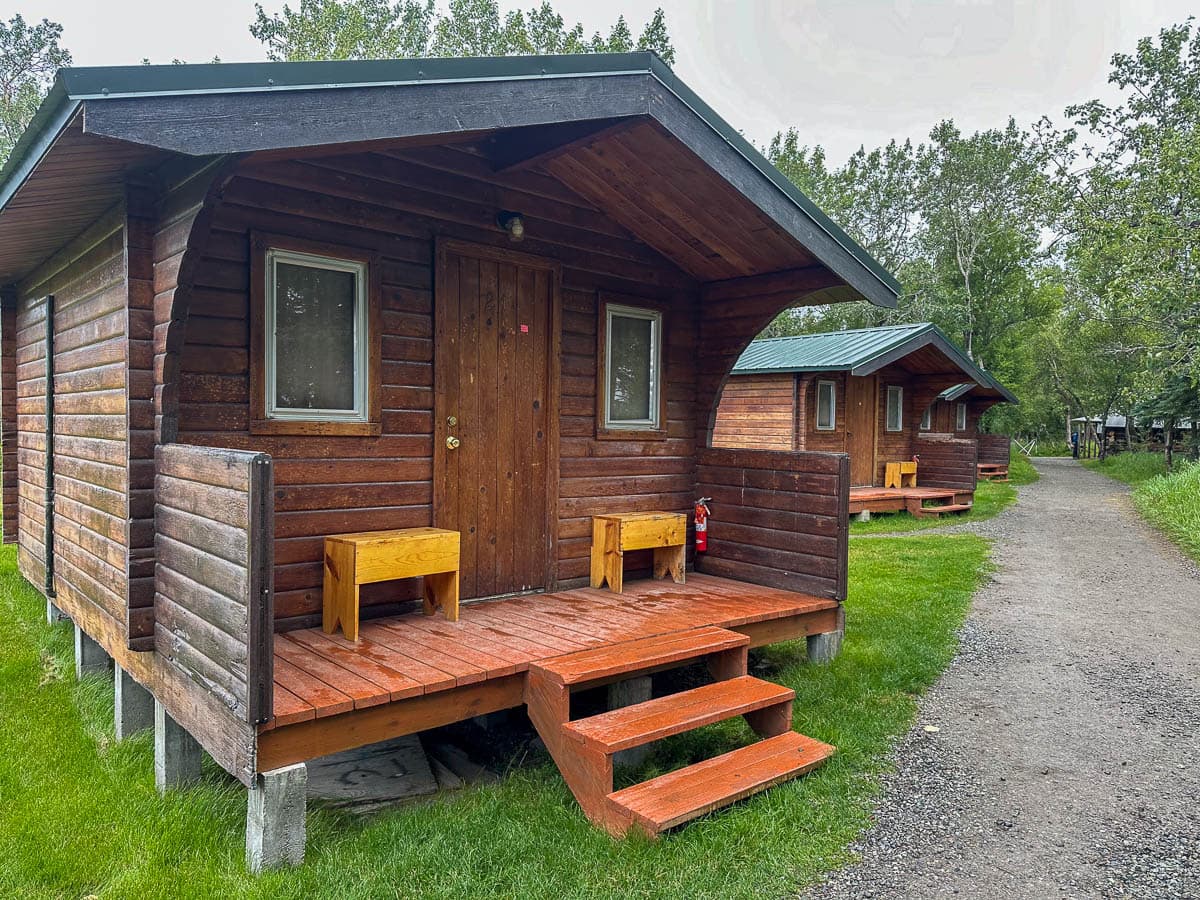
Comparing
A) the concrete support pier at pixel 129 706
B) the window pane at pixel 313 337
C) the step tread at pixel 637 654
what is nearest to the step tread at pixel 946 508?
the step tread at pixel 637 654

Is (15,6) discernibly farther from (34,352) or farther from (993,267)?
(993,267)

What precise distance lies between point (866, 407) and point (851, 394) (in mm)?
576

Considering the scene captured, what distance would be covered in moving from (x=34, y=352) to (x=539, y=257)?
3.47 m

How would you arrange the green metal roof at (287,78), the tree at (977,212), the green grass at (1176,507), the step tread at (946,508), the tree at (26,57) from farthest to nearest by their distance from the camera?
the tree at (977,212), the tree at (26,57), the step tread at (946,508), the green grass at (1176,507), the green metal roof at (287,78)

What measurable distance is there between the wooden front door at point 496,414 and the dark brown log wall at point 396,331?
98 mm

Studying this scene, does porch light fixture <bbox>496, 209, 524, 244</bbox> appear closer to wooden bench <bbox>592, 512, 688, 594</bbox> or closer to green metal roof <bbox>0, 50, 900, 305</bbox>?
green metal roof <bbox>0, 50, 900, 305</bbox>

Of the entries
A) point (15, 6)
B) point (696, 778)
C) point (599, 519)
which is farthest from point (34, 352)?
point (15, 6)

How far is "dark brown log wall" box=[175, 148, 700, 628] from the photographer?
3582mm

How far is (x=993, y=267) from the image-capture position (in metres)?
28.9

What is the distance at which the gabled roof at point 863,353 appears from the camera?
13070mm

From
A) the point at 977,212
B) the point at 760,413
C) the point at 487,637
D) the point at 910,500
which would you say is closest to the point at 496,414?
the point at 487,637

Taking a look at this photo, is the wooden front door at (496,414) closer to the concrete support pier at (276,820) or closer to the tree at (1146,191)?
the concrete support pier at (276,820)

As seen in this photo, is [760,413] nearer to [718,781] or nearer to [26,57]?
[718,781]

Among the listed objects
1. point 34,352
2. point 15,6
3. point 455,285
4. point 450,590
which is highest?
point 15,6
